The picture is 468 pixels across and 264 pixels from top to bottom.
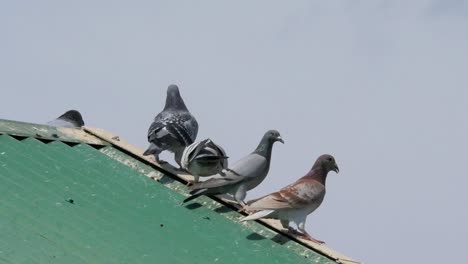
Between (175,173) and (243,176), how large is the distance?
653 mm

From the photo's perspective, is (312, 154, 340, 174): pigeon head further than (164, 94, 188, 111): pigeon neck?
No

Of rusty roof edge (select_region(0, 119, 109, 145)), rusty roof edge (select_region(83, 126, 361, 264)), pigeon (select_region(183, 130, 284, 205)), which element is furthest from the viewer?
rusty roof edge (select_region(0, 119, 109, 145))

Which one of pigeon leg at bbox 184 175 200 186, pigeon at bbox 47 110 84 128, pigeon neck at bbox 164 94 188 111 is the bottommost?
pigeon leg at bbox 184 175 200 186

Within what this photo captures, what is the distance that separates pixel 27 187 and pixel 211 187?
5.77ft

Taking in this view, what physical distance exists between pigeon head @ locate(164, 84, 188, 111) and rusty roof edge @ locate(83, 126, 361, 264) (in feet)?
6.59

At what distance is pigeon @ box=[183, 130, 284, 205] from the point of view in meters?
11.7

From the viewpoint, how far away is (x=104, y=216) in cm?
1060

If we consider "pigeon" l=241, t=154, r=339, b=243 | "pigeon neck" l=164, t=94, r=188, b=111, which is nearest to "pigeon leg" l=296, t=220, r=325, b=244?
"pigeon" l=241, t=154, r=339, b=243

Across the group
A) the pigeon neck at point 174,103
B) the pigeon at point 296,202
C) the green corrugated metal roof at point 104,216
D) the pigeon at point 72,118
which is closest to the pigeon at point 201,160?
the green corrugated metal roof at point 104,216

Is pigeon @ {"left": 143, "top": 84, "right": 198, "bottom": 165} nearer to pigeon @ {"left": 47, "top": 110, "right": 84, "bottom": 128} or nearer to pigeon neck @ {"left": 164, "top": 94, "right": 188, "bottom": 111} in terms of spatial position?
pigeon neck @ {"left": 164, "top": 94, "right": 188, "bottom": 111}

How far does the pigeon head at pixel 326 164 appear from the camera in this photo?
12.6 m

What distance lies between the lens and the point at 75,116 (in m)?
17.7

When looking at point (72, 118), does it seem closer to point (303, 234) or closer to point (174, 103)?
point (174, 103)

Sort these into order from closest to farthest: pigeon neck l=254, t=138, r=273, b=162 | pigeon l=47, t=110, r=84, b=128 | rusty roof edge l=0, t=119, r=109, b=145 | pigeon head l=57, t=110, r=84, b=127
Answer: rusty roof edge l=0, t=119, r=109, b=145 → pigeon neck l=254, t=138, r=273, b=162 → pigeon l=47, t=110, r=84, b=128 → pigeon head l=57, t=110, r=84, b=127
